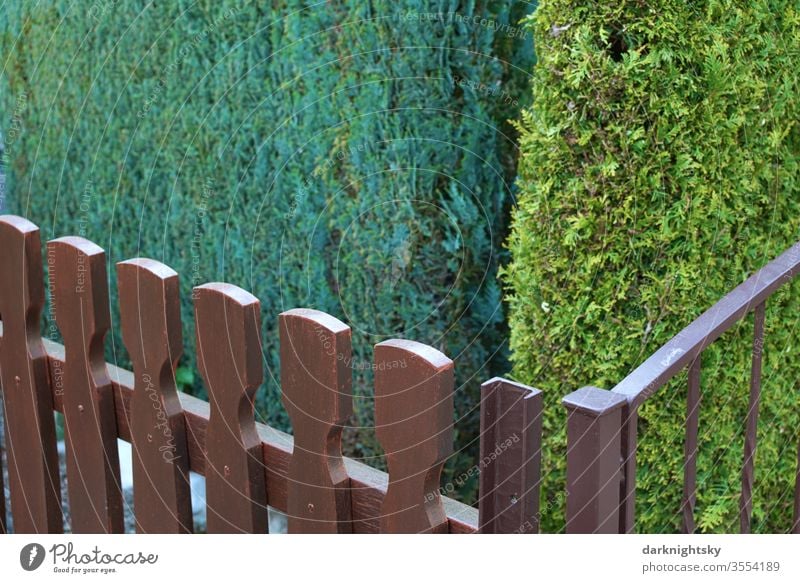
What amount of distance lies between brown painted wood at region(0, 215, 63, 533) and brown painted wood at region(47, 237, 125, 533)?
0.33 feet

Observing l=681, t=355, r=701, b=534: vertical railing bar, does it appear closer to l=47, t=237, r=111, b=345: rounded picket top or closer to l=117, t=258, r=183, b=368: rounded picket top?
l=117, t=258, r=183, b=368: rounded picket top

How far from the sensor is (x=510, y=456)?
4.85ft

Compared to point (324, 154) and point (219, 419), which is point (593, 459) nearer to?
point (219, 419)

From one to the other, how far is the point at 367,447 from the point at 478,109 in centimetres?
131

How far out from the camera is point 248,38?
133 inches

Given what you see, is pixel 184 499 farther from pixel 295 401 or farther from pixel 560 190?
pixel 560 190

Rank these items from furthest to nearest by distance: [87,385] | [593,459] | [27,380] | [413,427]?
[27,380], [87,385], [413,427], [593,459]

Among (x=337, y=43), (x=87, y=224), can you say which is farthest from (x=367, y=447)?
(x=87, y=224)

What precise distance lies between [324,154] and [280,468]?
158 cm

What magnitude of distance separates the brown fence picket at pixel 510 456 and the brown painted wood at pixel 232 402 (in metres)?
0.51

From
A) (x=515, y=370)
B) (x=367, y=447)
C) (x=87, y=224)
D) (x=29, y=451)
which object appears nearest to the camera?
(x=29, y=451)
